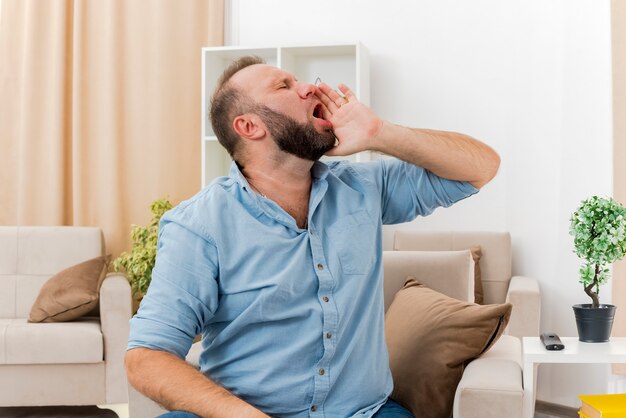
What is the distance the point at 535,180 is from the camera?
3.94m

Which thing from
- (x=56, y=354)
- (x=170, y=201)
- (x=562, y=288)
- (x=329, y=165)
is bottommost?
(x=56, y=354)

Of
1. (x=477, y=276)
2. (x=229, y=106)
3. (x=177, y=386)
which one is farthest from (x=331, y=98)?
(x=477, y=276)

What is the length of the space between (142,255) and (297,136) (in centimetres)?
245

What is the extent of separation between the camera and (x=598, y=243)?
234cm

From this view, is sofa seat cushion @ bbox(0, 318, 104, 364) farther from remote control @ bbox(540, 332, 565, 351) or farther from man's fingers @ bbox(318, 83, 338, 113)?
man's fingers @ bbox(318, 83, 338, 113)

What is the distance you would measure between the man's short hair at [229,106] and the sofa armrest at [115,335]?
1.96 m

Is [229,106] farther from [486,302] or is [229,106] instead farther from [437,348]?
[486,302]

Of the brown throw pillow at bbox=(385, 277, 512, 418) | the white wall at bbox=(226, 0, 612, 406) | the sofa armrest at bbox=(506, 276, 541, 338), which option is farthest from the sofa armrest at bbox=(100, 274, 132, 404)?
the brown throw pillow at bbox=(385, 277, 512, 418)

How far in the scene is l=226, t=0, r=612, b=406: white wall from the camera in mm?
3697

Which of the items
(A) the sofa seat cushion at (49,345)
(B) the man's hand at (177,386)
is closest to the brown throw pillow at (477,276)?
(A) the sofa seat cushion at (49,345)

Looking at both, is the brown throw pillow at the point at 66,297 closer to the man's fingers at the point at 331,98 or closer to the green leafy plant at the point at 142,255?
the green leafy plant at the point at 142,255

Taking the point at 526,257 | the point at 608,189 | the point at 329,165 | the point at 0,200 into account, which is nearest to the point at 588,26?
the point at 608,189

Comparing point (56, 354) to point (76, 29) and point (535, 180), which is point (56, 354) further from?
point (535, 180)

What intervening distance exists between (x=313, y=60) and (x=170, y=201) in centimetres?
105
